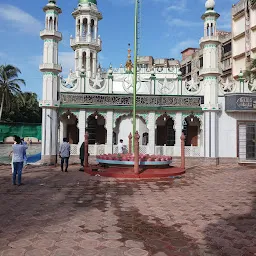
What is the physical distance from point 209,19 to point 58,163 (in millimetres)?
12524

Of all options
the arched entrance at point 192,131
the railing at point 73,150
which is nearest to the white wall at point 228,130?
the arched entrance at point 192,131

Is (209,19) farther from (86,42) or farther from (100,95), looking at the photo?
(86,42)

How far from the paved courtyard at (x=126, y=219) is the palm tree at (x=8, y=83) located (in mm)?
29254

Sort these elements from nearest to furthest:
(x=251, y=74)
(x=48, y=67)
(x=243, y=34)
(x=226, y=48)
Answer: (x=48, y=67), (x=251, y=74), (x=243, y=34), (x=226, y=48)

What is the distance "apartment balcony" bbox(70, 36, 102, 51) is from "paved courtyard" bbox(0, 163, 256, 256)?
15.4m

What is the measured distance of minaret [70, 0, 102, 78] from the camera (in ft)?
75.7

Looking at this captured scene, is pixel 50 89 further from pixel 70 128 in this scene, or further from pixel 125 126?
pixel 125 126

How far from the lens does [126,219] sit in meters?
6.20

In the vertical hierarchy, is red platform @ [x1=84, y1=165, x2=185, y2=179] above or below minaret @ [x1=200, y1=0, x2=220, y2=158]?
below

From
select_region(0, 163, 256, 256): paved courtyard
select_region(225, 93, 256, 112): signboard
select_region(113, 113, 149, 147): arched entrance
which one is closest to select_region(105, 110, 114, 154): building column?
select_region(113, 113, 149, 147): arched entrance

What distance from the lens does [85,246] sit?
458cm

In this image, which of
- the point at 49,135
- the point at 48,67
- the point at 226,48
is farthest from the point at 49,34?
the point at 226,48

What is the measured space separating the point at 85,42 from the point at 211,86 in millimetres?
11060

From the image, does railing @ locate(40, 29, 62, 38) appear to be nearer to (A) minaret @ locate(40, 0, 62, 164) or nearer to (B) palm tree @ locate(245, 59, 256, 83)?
(A) minaret @ locate(40, 0, 62, 164)
